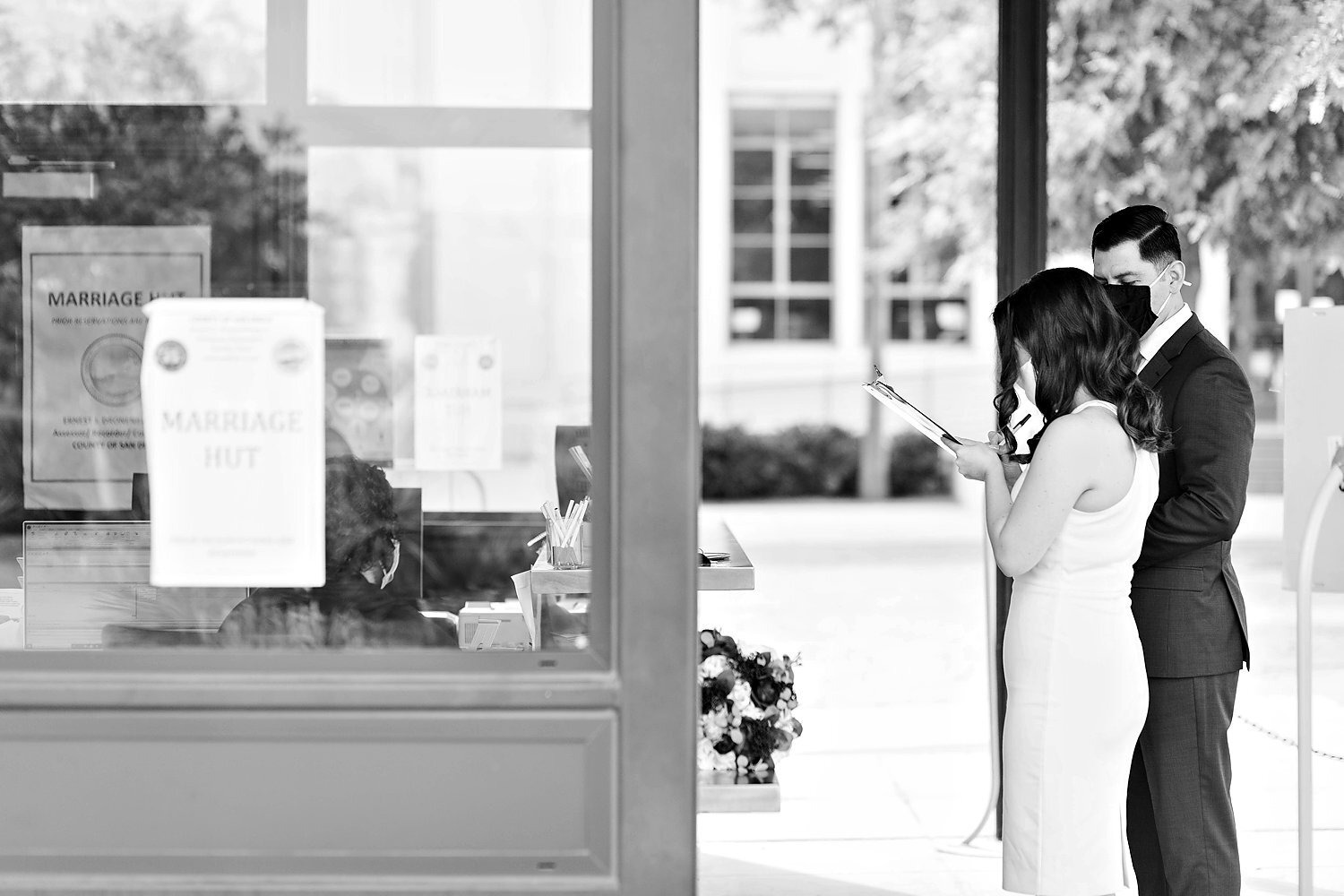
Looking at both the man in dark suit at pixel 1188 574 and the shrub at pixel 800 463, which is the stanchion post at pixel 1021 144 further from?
the shrub at pixel 800 463

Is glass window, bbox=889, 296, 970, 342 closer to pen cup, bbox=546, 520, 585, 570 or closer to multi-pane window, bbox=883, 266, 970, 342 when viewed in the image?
multi-pane window, bbox=883, 266, 970, 342

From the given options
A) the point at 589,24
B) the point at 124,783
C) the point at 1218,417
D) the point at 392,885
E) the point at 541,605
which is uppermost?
the point at 589,24

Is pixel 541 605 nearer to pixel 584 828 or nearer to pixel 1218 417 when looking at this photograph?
pixel 584 828

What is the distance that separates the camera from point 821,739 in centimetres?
684

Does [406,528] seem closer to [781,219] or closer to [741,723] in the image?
[741,723]

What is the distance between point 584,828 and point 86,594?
1.08 m

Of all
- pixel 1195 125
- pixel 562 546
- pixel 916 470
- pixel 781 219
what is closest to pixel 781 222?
pixel 781 219

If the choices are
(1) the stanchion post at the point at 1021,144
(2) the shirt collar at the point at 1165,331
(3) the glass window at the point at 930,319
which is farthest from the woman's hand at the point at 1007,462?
(3) the glass window at the point at 930,319

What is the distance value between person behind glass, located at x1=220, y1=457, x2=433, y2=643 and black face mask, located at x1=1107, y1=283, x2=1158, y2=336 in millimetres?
1802

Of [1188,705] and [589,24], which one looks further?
[1188,705]

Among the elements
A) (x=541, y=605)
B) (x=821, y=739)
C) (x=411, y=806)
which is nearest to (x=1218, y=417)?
(x=541, y=605)

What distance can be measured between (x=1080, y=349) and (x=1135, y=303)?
1.55ft

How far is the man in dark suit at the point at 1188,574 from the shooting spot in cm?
349

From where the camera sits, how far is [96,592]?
2.99 m
